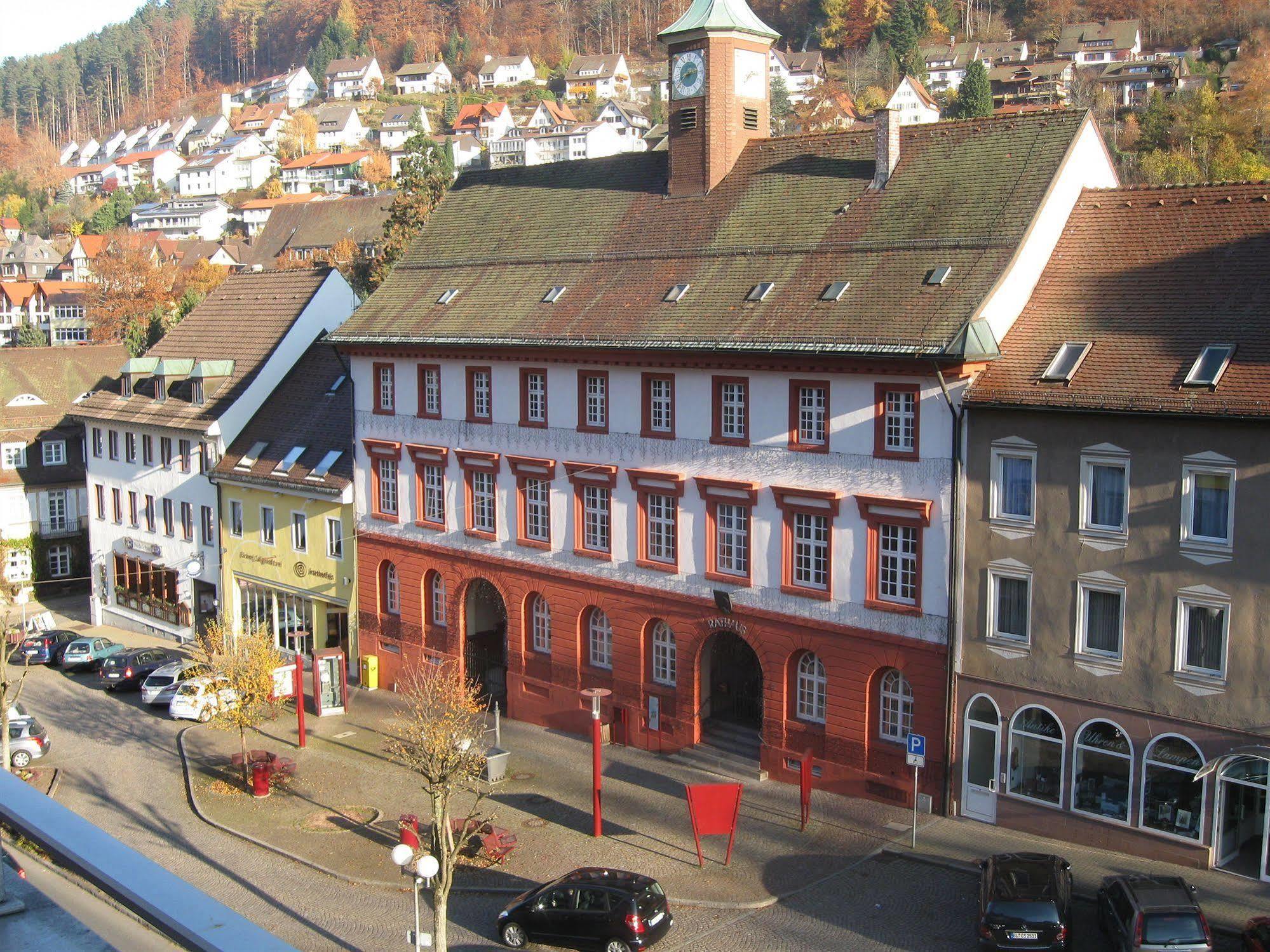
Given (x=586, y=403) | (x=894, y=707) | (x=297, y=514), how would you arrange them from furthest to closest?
(x=297, y=514) < (x=586, y=403) < (x=894, y=707)

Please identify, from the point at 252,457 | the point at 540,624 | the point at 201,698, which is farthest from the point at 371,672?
the point at 252,457

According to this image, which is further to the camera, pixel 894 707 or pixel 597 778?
pixel 894 707

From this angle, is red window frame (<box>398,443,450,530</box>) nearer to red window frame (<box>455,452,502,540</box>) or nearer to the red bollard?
red window frame (<box>455,452,502,540</box>)

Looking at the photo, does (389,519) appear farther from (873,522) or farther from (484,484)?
(873,522)

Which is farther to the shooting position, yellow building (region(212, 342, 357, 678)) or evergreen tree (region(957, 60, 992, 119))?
evergreen tree (region(957, 60, 992, 119))

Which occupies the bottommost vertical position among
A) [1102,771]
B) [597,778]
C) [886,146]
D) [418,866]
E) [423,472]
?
[597,778]

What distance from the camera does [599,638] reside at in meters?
36.6

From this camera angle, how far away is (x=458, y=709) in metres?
30.9

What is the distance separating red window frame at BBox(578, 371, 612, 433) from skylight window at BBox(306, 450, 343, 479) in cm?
1130

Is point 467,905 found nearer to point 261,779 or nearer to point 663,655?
point 261,779

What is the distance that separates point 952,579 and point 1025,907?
26.1 ft

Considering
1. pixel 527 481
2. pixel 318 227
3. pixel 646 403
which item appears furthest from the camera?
pixel 318 227

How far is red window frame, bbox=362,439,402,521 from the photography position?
41156mm

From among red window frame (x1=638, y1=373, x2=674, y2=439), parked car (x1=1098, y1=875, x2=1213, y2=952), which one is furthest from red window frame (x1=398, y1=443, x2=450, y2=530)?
parked car (x1=1098, y1=875, x2=1213, y2=952)
